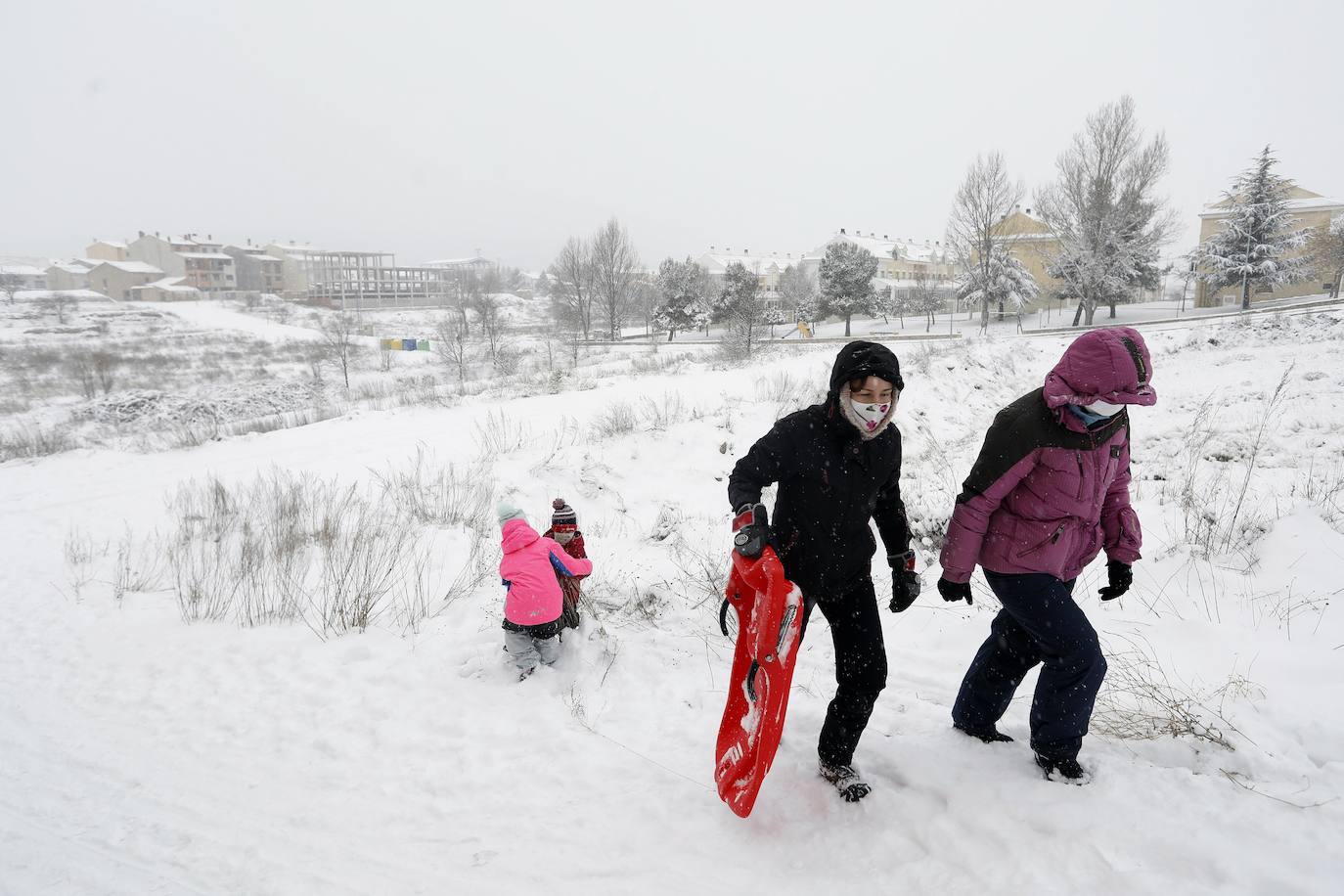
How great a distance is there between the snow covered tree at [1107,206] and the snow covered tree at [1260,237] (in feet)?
9.30

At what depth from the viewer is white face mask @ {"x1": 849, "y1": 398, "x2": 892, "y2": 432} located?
2484 millimetres

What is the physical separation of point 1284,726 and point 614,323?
47412 millimetres

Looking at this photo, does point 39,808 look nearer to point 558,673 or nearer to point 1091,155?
point 558,673

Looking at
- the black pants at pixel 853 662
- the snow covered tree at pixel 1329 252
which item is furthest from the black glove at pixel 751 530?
the snow covered tree at pixel 1329 252

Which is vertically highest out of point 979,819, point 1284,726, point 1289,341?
Answer: point 1289,341

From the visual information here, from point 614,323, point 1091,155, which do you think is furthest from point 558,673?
point 614,323

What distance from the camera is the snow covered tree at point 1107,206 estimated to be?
2936 cm

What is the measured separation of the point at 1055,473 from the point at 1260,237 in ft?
131

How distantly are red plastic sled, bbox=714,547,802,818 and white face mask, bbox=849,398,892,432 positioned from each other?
667mm

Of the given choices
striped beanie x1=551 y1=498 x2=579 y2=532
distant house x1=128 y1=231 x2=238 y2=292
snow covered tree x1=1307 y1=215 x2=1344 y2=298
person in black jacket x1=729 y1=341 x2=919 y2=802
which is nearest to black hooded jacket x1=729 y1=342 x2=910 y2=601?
person in black jacket x1=729 y1=341 x2=919 y2=802

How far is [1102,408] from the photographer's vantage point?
2.36m

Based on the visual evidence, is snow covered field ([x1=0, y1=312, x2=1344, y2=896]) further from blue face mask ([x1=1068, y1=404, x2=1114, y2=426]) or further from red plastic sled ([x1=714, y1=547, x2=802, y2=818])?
blue face mask ([x1=1068, y1=404, x2=1114, y2=426])

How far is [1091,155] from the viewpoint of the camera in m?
30.1

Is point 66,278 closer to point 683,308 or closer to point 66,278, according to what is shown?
point 66,278
